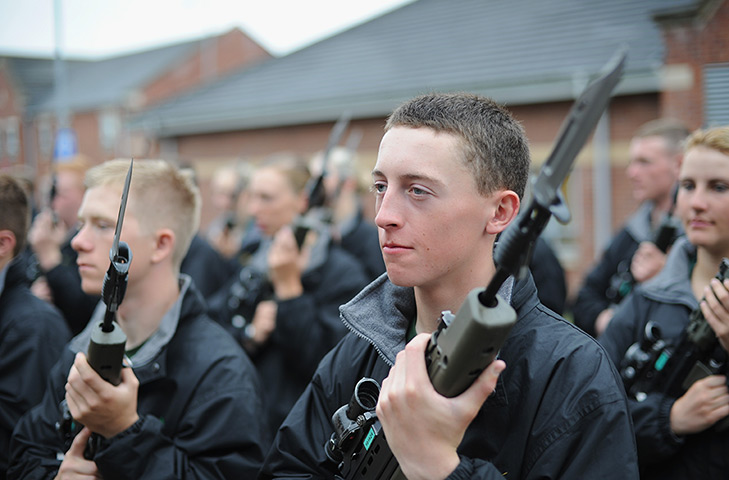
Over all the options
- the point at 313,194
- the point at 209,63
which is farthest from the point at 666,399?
the point at 209,63

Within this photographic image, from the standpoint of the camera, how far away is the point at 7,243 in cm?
375

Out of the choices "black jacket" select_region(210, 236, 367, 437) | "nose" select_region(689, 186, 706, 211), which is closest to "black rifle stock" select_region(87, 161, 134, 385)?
"black jacket" select_region(210, 236, 367, 437)

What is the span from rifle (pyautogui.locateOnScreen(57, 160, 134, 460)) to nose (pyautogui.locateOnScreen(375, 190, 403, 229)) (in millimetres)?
709

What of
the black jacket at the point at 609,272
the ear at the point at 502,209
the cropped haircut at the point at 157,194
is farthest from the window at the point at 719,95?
the ear at the point at 502,209

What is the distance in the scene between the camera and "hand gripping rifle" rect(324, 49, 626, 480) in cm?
133

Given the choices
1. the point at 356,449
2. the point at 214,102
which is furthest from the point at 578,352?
the point at 214,102

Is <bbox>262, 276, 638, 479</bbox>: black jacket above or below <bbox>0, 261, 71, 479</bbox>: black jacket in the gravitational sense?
above

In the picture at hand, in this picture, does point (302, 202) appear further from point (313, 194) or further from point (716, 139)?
point (716, 139)

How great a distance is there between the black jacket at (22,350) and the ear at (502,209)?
2362 mm

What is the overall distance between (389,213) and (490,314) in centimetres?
59

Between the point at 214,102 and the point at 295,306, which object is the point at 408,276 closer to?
the point at 295,306

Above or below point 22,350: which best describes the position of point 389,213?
above

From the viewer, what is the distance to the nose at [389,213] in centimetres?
200

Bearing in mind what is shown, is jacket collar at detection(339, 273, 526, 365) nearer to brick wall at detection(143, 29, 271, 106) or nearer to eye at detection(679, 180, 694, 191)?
eye at detection(679, 180, 694, 191)
